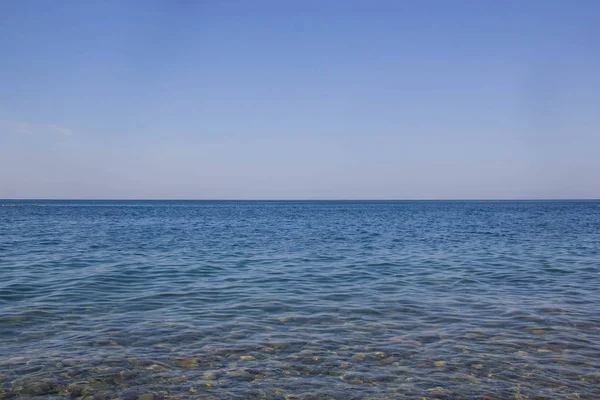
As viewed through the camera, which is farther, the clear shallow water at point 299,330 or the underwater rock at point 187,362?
the underwater rock at point 187,362

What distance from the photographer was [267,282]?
18.1 metres

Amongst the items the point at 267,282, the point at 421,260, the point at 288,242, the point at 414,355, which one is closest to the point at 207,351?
the point at 414,355

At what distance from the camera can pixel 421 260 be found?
24.6 m

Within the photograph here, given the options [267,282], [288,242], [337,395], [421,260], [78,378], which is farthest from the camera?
[288,242]

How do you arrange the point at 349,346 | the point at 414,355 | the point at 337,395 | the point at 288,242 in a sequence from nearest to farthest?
the point at 337,395 < the point at 414,355 < the point at 349,346 < the point at 288,242

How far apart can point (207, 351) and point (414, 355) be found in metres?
4.08

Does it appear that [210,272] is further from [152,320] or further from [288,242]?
[288,242]

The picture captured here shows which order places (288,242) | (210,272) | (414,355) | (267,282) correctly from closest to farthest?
(414,355)
(267,282)
(210,272)
(288,242)

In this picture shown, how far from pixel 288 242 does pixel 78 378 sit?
26688 millimetres

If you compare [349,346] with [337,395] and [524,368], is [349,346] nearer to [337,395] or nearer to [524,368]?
[337,395]

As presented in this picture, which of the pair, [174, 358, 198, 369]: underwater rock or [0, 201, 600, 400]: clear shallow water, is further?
[174, 358, 198, 369]: underwater rock

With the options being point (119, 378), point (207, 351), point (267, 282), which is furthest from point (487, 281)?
point (119, 378)

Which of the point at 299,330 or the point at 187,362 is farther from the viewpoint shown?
the point at 299,330

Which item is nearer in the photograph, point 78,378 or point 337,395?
point 337,395
